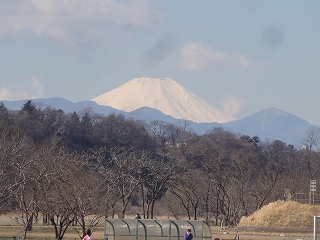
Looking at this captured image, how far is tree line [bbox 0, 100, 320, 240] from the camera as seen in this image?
44656 millimetres

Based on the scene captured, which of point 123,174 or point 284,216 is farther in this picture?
point 123,174

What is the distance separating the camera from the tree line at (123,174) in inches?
1758

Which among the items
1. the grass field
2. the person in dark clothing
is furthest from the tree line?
the person in dark clothing

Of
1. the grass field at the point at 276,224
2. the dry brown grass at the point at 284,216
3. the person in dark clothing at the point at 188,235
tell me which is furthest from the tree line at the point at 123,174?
the person in dark clothing at the point at 188,235

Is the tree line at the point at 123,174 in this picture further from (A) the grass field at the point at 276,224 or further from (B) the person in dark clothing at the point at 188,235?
(B) the person in dark clothing at the point at 188,235

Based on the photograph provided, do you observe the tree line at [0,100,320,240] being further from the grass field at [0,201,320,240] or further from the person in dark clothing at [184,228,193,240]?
the person in dark clothing at [184,228,193,240]

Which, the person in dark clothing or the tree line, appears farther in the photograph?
the tree line

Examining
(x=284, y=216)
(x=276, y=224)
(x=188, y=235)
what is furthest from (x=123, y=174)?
(x=188, y=235)

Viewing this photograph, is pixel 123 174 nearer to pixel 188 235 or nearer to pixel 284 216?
pixel 284 216

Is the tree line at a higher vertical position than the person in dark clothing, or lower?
higher

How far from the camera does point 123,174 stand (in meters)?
55.3

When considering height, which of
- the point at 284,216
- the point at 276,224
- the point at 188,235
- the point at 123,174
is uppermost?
the point at 123,174

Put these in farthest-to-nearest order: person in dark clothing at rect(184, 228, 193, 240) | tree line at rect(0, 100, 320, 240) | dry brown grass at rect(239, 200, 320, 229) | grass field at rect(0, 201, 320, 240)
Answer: dry brown grass at rect(239, 200, 320, 229) < grass field at rect(0, 201, 320, 240) < tree line at rect(0, 100, 320, 240) < person in dark clothing at rect(184, 228, 193, 240)

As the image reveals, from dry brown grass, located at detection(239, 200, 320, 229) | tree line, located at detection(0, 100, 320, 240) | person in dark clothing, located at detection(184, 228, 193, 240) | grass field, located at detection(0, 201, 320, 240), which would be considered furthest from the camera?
dry brown grass, located at detection(239, 200, 320, 229)
